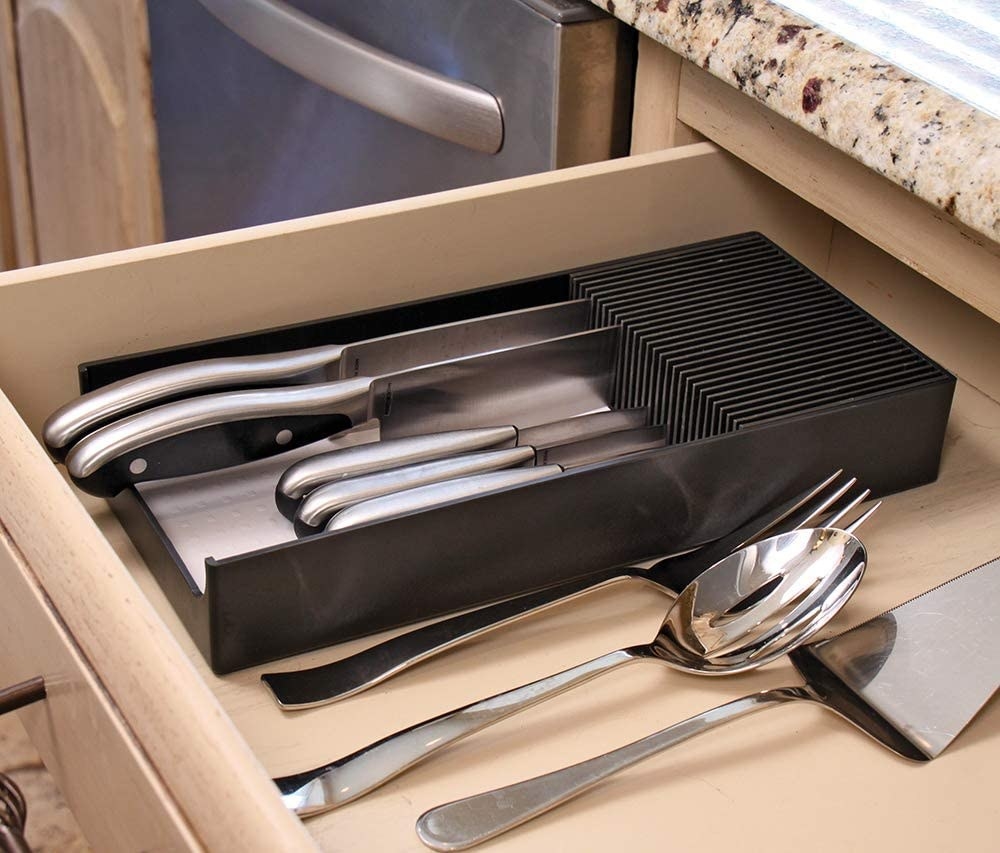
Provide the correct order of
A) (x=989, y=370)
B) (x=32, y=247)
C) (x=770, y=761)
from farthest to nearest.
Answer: (x=32, y=247)
(x=989, y=370)
(x=770, y=761)

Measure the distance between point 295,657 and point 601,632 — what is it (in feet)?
0.38

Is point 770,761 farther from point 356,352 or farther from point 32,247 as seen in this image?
point 32,247

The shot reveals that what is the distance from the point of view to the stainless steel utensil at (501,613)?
1.60 ft

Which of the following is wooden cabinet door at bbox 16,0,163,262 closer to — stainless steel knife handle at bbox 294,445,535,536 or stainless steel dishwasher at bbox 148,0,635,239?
stainless steel dishwasher at bbox 148,0,635,239

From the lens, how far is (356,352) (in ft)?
1.97

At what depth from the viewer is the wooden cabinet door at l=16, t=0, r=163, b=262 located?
114 cm

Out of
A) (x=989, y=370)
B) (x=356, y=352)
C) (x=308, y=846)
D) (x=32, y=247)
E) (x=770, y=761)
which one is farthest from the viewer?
A: (x=32, y=247)

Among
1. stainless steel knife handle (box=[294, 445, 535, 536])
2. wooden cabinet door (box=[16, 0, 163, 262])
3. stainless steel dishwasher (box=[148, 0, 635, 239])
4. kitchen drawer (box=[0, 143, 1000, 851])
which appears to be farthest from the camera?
wooden cabinet door (box=[16, 0, 163, 262])

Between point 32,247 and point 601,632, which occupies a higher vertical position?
point 601,632

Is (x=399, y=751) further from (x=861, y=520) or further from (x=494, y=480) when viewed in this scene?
(x=861, y=520)

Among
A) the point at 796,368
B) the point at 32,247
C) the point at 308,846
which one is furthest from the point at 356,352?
the point at 32,247

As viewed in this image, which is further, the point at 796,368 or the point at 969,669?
the point at 796,368

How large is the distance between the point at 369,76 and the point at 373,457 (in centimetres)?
40

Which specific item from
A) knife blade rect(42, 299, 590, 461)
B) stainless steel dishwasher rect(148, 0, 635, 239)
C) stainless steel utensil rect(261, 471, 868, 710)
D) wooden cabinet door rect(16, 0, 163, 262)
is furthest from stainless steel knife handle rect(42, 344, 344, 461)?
wooden cabinet door rect(16, 0, 163, 262)
